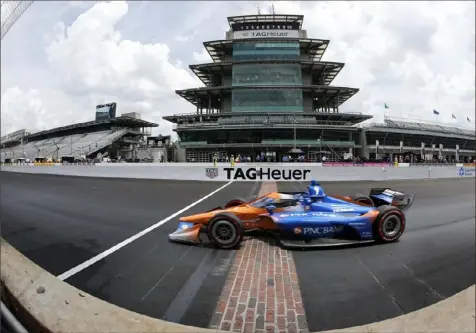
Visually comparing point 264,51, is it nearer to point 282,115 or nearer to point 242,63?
point 242,63

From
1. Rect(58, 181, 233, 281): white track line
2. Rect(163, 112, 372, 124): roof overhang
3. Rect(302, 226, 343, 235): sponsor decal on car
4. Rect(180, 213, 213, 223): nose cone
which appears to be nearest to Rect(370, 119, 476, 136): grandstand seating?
Rect(163, 112, 372, 124): roof overhang

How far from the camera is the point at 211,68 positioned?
160 cm

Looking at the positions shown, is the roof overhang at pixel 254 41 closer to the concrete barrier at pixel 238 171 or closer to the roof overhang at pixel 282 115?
the roof overhang at pixel 282 115

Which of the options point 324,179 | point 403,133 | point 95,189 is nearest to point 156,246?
point 95,189

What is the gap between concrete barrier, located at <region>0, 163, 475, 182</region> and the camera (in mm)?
1658

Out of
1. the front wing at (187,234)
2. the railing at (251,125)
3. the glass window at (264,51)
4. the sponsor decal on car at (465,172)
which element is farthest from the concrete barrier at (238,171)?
the glass window at (264,51)

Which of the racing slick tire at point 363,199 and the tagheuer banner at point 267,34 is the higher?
the tagheuer banner at point 267,34

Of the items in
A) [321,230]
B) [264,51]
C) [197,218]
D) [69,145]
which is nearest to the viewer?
[264,51]

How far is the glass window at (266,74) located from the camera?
5.35 feet

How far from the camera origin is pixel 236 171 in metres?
1.77

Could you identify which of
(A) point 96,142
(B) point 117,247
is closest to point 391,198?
(B) point 117,247

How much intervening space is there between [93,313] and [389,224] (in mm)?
1900

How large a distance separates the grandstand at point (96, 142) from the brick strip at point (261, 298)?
2.79 ft

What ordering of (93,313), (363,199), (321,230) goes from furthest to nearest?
(321,230) < (363,199) < (93,313)
